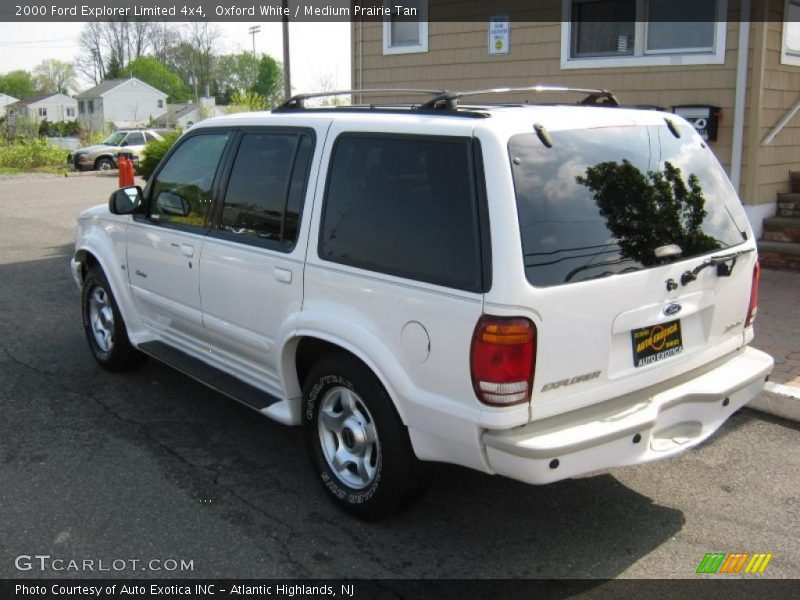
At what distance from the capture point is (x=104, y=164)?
1259 inches

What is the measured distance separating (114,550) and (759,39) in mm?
7900

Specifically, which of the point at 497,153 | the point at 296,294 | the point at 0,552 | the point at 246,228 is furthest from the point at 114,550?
the point at 497,153

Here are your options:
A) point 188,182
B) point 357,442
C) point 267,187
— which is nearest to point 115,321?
point 188,182

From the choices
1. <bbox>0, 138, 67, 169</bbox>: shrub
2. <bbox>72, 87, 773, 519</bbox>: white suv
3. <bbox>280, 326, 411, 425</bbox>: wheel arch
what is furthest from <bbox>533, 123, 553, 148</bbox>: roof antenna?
<bbox>0, 138, 67, 169</bbox>: shrub

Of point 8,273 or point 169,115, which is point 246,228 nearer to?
point 8,273

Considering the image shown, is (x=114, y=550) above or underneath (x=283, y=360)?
underneath

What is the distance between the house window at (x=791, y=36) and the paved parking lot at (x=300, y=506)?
5414 millimetres

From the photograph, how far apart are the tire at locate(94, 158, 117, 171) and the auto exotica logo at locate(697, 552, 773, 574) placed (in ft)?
103

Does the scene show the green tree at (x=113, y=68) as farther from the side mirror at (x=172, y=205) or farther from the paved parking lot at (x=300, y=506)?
the paved parking lot at (x=300, y=506)

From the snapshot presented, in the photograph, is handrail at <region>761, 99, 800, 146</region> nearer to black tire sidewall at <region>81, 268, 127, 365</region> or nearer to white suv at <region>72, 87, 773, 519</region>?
white suv at <region>72, 87, 773, 519</region>

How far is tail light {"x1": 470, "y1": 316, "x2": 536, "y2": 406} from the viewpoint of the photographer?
3.16 meters

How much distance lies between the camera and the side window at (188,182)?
193 inches

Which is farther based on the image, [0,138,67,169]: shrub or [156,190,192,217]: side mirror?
[0,138,67,169]: shrub

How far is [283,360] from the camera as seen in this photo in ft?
13.8
